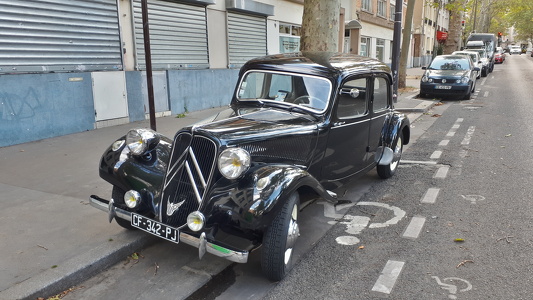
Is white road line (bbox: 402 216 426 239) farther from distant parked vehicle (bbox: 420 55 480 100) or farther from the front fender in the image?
distant parked vehicle (bbox: 420 55 480 100)

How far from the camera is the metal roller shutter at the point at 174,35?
391 inches

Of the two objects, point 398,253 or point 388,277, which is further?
point 398,253

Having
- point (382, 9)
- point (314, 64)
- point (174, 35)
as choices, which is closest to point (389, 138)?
point (314, 64)

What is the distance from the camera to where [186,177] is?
329cm

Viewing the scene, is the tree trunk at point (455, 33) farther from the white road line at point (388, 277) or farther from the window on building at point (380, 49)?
the white road line at point (388, 277)

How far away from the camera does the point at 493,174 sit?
6.11 metres

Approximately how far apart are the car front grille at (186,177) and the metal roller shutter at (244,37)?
9.98 m

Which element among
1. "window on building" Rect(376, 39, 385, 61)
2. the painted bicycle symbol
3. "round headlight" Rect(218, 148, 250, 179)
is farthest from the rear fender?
"window on building" Rect(376, 39, 385, 61)

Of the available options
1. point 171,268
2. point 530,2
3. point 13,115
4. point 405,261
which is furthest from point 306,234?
point 530,2

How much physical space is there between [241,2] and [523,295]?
36.8 ft

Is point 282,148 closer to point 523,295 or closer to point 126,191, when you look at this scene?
point 126,191

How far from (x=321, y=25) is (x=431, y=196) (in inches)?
182

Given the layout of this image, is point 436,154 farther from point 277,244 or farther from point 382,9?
point 382,9

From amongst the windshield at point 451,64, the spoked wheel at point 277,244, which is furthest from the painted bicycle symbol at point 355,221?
the windshield at point 451,64
